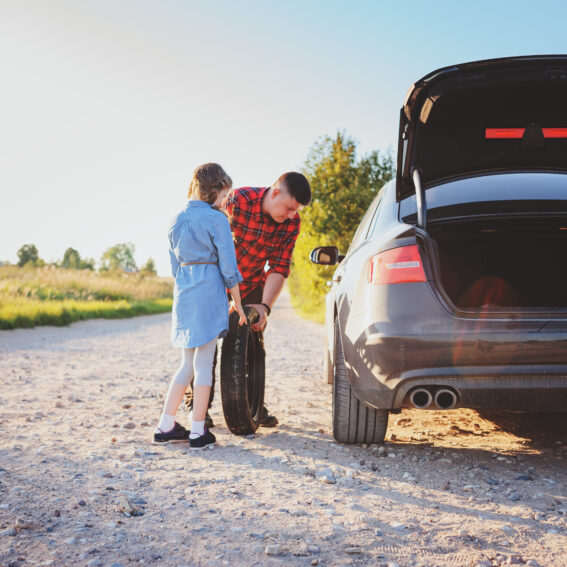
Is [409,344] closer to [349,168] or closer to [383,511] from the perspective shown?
[383,511]

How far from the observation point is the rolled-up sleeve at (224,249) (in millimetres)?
3721

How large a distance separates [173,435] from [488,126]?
119 inches

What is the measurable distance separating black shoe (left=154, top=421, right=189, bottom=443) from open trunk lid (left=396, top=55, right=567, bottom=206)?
2.12m

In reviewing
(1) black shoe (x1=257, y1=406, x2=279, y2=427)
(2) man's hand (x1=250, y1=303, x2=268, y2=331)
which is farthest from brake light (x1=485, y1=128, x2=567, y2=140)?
(1) black shoe (x1=257, y1=406, x2=279, y2=427)

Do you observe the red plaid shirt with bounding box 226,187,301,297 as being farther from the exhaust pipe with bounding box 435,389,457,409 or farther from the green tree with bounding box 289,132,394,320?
the green tree with bounding box 289,132,394,320

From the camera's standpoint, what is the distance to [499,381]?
9.04 ft

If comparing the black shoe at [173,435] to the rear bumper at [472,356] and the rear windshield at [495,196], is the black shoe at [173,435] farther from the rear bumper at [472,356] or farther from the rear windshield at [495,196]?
the rear windshield at [495,196]

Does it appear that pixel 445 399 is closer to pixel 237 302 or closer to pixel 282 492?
pixel 282 492

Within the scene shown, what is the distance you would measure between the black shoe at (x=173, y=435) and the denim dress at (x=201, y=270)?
0.59 metres

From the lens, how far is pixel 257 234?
14.7 feet

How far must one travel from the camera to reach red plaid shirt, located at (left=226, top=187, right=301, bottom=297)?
4.45m

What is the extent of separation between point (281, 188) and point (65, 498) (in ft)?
8.18

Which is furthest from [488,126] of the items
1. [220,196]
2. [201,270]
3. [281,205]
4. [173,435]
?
[173,435]

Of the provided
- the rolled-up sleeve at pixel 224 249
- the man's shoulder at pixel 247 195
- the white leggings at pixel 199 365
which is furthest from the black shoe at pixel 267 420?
the man's shoulder at pixel 247 195
